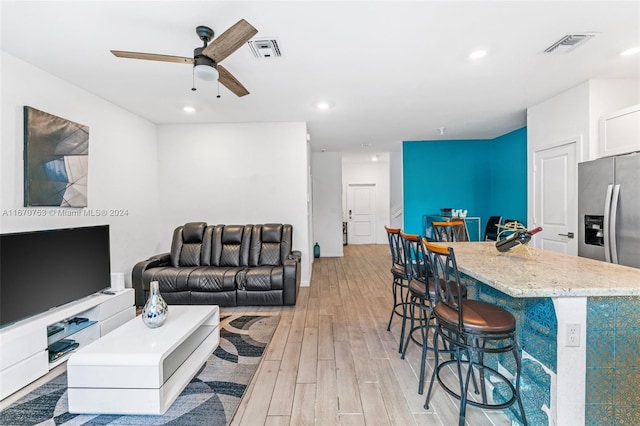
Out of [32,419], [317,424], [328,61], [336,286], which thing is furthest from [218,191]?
[317,424]

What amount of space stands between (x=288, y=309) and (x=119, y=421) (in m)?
2.11

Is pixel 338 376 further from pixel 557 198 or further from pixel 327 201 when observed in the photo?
pixel 327 201

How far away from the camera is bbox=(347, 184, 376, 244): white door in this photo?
31.4ft

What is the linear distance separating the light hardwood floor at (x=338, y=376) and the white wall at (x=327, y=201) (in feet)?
11.5

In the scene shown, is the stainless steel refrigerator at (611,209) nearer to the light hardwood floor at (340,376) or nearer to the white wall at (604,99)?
the white wall at (604,99)

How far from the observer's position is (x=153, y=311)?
2.16 metres

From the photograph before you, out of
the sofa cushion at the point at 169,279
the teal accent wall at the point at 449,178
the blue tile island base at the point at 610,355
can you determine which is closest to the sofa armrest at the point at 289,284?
the sofa cushion at the point at 169,279

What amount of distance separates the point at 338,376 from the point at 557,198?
3.56 metres

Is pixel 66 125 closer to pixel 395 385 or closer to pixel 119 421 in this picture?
pixel 119 421

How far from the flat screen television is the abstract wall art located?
501 millimetres

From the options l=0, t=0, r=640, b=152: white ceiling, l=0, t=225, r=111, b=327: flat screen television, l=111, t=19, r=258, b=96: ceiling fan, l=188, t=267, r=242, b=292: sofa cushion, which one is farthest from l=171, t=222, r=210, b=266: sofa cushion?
l=111, t=19, r=258, b=96: ceiling fan

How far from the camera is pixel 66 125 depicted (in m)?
2.99

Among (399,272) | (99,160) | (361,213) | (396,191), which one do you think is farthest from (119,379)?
(361,213)

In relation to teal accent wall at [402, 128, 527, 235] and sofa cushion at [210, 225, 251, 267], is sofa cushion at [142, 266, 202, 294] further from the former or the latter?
teal accent wall at [402, 128, 527, 235]
